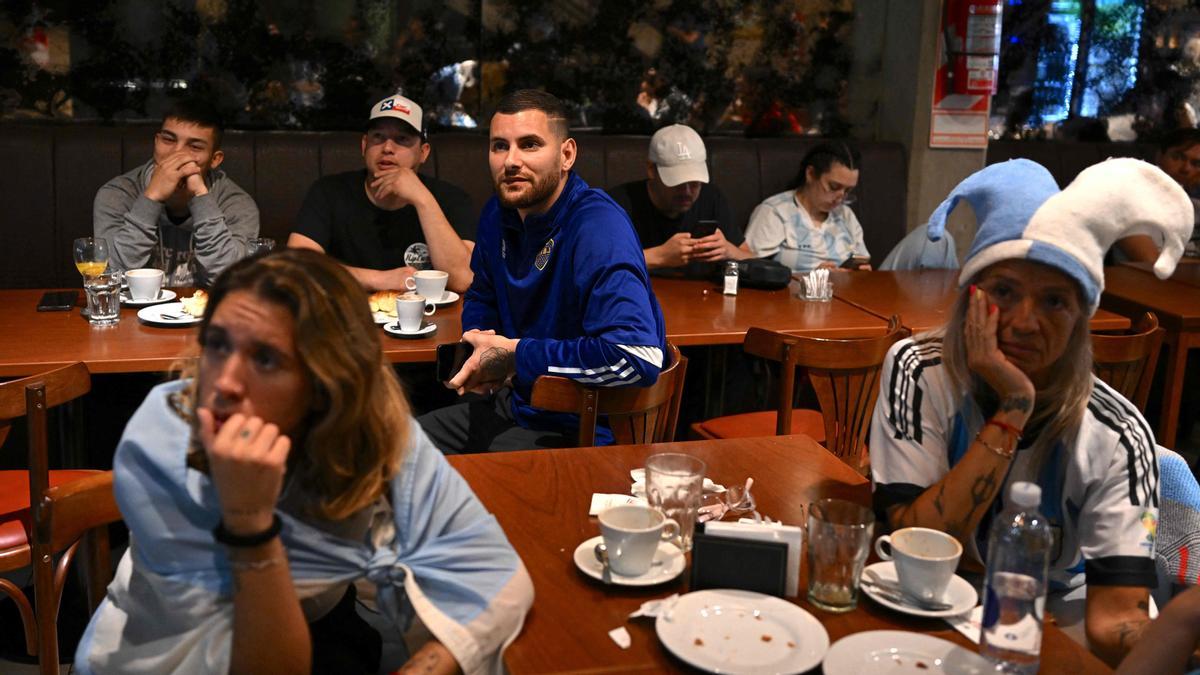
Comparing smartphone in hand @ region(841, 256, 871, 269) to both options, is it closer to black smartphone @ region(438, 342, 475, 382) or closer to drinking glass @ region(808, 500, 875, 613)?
black smartphone @ region(438, 342, 475, 382)

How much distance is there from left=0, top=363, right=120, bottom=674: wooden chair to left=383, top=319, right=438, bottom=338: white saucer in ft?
2.82

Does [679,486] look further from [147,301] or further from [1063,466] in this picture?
[147,301]

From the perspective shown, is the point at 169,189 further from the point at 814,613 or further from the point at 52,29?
the point at 814,613

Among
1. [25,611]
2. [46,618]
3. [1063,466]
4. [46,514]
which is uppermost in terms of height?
[1063,466]

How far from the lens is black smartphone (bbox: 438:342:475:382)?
283 cm

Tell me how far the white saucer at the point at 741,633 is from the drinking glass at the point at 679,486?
223mm

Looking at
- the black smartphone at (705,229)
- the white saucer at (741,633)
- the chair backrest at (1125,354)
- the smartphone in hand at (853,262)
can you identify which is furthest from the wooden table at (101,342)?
the smartphone in hand at (853,262)

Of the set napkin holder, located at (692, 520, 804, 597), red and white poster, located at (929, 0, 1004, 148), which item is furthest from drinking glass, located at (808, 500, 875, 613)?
red and white poster, located at (929, 0, 1004, 148)

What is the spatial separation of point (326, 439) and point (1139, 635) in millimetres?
1208

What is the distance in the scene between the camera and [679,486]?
6.00ft

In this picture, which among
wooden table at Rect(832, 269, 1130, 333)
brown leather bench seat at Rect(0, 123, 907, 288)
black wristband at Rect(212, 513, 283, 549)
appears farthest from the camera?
brown leather bench seat at Rect(0, 123, 907, 288)

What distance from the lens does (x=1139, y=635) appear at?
1.67 meters

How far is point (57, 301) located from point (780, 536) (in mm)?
2638

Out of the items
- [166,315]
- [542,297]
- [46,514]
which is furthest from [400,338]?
[46,514]
